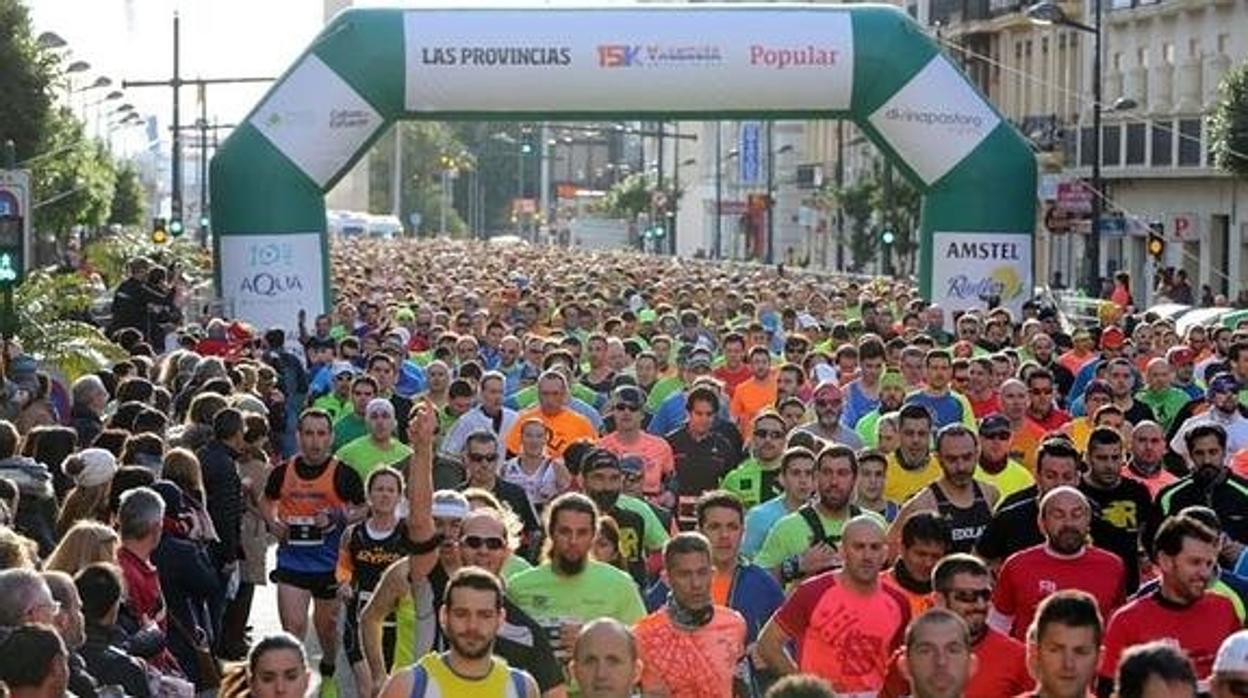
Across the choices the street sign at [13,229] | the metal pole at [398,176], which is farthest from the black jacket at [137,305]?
the metal pole at [398,176]

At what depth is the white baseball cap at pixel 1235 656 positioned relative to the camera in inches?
308

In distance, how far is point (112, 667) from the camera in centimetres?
984

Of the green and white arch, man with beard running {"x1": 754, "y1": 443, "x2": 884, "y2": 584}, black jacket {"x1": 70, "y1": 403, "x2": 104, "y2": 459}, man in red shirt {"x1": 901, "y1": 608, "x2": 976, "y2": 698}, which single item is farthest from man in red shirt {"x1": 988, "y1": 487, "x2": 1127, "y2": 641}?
the green and white arch

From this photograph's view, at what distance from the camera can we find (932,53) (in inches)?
1209

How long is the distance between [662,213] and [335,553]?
3800 inches

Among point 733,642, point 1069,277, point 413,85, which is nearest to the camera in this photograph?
point 733,642

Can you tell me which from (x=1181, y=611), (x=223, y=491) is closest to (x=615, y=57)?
(x=223, y=491)

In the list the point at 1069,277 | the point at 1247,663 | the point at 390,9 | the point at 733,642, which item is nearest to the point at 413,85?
the point at 390,9

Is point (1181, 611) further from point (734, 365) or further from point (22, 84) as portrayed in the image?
point (22, 84)

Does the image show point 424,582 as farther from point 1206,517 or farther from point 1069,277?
point 1069,277

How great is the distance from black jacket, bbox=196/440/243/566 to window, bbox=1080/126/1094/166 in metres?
47.9

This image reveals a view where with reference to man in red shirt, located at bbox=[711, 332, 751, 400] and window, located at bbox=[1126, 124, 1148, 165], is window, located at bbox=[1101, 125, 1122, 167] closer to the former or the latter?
window, located at bbox=[1126, 124, 1148, 165]

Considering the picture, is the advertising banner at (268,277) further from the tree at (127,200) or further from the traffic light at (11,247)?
the tree at (127,200)

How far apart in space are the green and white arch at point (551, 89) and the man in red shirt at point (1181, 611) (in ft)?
66.1
